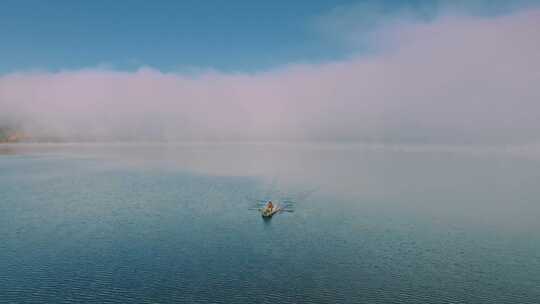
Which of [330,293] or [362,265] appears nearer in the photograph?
[330,293]

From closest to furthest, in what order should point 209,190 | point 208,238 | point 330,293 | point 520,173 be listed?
point 330,293 < point 208,238 < point 209,190 < point 520,173

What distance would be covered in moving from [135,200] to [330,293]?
6071cm

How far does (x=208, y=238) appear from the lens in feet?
186

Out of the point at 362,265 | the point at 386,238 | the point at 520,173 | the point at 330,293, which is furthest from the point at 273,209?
the point at 520,173

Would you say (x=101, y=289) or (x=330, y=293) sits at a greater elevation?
(x=330, y=293)

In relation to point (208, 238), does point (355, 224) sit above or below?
above

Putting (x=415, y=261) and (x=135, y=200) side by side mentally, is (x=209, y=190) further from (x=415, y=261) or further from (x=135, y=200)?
(x=415, y=261)

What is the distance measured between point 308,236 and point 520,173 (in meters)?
120

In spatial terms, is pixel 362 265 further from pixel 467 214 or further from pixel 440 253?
pixel 467 214

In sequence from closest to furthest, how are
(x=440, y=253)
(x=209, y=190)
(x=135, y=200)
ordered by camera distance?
(x=440, y=253)
(x=135, y=200)
(x=209, y=190)

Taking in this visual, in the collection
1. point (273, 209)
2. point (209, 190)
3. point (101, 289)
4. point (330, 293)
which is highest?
point (209, 190)

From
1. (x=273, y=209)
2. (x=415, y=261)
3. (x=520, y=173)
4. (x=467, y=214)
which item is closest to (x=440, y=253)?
(x=415, y=261)

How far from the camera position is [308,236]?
2311 inches

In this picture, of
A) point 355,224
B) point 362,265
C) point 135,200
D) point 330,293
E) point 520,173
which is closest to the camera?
point 330,293
